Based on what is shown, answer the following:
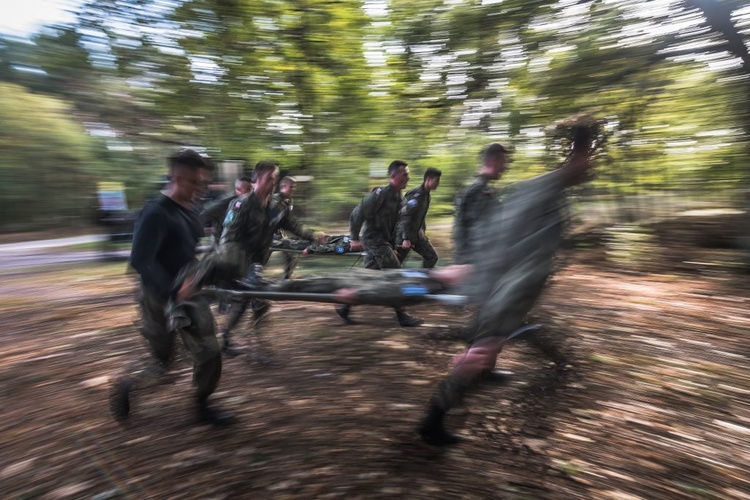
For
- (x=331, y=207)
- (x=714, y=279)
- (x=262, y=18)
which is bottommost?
(x=714, y=279)

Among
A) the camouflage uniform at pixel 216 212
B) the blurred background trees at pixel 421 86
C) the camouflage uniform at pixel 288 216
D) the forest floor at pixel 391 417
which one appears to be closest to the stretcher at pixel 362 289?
the forest floor at pixel 391 417

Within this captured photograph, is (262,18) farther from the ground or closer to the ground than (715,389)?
farther from the ground

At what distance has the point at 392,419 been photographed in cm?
282

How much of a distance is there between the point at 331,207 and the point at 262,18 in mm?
3611

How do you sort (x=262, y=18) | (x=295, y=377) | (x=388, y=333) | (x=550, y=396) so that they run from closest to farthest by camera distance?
(x=550, y=396) → (x=295, y=377) → (x=388, y=333) → (x=262, y=18)

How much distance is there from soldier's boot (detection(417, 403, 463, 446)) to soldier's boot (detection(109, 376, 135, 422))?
1877 mm

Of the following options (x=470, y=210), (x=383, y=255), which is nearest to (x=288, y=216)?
(x=383, y=255)

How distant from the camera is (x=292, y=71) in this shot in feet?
26.0

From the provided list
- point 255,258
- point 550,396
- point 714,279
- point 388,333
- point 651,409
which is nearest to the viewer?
point 651,409

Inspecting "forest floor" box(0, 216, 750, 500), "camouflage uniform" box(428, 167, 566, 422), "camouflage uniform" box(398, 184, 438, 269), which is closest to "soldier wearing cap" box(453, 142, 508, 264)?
"forest floor" box(0, 216, 750, 500)

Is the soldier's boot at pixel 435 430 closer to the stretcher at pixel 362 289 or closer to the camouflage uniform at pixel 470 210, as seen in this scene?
the stretcher at pixel 362 289

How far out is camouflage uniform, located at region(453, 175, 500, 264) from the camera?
13.3ft

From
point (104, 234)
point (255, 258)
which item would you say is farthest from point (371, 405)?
point (104, 234)

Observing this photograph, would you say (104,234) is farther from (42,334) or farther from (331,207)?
(42,334)
